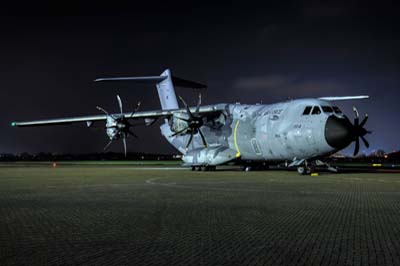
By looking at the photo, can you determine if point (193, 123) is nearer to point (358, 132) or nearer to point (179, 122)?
point (179, 122)

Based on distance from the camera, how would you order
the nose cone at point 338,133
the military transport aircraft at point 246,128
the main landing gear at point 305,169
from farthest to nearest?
the main landing gear at point 305,169, the military transport aircraft at point 246,128, the nose cone at point 338,133

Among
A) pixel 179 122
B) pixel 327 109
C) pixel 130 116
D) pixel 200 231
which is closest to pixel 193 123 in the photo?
pixel 179 122

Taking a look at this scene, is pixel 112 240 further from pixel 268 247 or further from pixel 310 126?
pixel 310 126

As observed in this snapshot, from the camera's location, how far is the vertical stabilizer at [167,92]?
3722 centimetres

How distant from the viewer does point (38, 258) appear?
530 cm

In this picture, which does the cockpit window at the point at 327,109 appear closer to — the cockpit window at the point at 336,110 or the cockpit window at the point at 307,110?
the cockpit window at the point at 336,110

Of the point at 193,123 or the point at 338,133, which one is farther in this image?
the point at 193,123

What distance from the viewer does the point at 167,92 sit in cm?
3766

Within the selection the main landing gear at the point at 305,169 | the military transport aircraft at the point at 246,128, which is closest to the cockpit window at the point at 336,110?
the military transport aircraft at the point at 246,128

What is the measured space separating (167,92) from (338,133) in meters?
18.9

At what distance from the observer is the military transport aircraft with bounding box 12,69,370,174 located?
75.8ft

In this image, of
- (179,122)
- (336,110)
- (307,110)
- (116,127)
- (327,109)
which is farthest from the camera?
(116,127)

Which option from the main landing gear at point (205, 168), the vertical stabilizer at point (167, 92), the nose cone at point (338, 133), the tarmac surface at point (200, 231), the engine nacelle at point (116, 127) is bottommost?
the tarmac surface at point (200, 231)

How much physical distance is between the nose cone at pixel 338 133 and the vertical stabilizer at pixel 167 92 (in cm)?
1728
